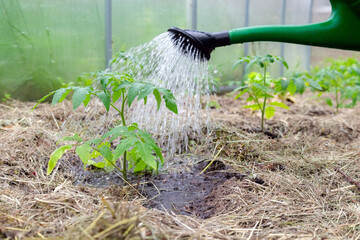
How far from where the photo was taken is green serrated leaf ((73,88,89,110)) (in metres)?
1.29

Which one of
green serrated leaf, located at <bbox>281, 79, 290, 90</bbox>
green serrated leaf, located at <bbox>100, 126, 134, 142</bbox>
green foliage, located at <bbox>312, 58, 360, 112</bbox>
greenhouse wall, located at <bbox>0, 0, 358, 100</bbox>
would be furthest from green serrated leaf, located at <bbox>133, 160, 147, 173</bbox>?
green foliage, located at <bbox>312, 58, 360, 112</bbox>

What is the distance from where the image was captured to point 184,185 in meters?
1.61

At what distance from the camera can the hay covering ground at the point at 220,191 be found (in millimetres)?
1041

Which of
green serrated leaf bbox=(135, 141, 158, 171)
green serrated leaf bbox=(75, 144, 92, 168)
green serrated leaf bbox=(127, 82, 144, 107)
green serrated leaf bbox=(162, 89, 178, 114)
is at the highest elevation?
green serrated leaf bbox=(127, 82, 144, 107)

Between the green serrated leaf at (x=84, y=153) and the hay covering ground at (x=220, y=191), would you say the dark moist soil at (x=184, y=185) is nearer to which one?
the hay covering ground at (x=220, y=191)

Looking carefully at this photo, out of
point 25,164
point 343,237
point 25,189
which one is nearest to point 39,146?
point 25,164

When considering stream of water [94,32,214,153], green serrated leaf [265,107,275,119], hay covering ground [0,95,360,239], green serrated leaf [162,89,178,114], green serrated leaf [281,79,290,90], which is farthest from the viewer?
green serrated leaf [265,107,275,119]

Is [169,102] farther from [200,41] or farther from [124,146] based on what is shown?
[200,41]

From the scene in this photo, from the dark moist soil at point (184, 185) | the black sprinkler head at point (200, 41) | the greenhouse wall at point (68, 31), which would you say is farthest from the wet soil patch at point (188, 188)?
the greenhouse wall at point (68, 31)

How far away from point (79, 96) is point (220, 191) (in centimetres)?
70

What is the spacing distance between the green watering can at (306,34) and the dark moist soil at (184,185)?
626 mm

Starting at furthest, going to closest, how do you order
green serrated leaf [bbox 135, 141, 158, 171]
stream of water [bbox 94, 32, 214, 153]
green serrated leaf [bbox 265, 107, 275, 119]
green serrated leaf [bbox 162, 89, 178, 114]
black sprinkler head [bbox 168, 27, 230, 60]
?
green serrated leaf [bbox 265, 107, 275, 119] < stream of water [bbox 94, 32, 214, 153] < black sprinkler head [bbox 168, 27, 230, 60] < green serrated leaf [bbox 162, 89, 178, 114] < green serrated leaf [bbox 135, 141, 158, 171]

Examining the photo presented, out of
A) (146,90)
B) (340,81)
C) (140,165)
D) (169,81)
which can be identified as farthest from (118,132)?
(340,81)

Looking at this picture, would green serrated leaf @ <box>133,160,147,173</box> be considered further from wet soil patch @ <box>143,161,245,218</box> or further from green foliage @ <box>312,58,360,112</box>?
green foliage @ <box>312,58,360,112</box>
